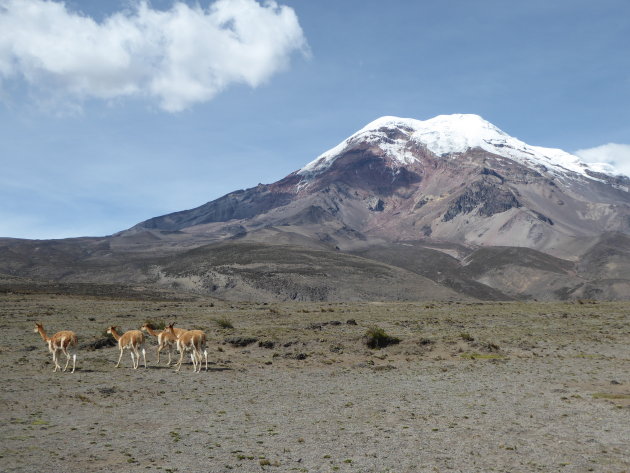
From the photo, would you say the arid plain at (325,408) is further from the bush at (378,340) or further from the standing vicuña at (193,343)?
the standing vicuña at (193,343)

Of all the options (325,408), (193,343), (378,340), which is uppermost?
(193,343)

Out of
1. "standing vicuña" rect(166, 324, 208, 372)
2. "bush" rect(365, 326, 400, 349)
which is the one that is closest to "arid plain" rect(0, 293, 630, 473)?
"bush" rect(365, 326, 400, 349)

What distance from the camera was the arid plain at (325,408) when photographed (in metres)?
13.1

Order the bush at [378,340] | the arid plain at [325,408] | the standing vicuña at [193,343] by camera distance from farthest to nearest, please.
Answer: the bush at [378,340] < the standing vicuña at [193,343] < the arid plain at [325,408]

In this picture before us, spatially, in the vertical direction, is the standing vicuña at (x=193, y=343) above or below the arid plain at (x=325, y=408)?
above

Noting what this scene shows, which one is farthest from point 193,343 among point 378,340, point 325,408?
point 378,340

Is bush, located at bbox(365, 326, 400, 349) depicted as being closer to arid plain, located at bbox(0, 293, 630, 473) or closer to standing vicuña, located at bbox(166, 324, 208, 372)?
arid plain, located at bbox(0, 293, 630, 473)

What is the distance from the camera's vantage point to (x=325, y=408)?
750 inches

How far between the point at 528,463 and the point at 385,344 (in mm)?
21774

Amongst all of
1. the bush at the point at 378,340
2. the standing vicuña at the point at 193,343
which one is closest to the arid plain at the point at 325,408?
A: the bush at the point at 378,340

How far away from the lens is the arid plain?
13.1m

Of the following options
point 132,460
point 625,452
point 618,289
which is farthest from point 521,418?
point 618,289

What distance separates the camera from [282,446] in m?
14.1

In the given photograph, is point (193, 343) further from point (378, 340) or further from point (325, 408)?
point (378, 340)
